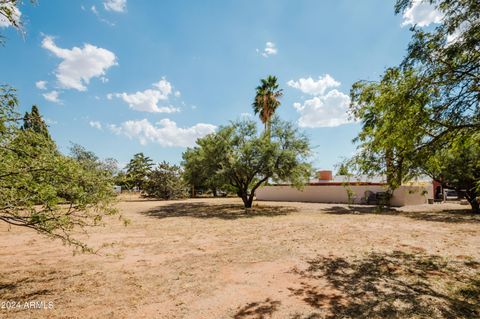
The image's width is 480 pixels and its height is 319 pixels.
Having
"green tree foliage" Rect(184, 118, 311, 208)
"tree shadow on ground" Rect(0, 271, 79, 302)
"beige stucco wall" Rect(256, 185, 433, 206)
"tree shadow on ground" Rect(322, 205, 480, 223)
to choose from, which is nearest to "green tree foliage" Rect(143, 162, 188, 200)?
"beige stucco wall" Rect(256, 185, 433, 206)

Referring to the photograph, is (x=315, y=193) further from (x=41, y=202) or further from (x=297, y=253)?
(x=41, y=202)

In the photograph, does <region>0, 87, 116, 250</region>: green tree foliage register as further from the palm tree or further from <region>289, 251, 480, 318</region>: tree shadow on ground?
the palm tree

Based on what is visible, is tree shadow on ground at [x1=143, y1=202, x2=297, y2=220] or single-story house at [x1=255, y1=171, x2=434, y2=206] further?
single-story house at [x1=255, y1=171, x2=434, y2=206]

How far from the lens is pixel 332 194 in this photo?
31.3 m

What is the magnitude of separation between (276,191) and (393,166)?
98.6ft

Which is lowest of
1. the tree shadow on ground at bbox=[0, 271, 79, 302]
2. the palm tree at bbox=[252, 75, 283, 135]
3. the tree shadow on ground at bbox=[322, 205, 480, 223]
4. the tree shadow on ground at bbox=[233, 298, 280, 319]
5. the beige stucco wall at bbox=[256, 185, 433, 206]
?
the tree shadow on ground at bbox=[0, 271, 79, 302]

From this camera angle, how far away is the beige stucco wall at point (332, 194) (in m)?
26.8

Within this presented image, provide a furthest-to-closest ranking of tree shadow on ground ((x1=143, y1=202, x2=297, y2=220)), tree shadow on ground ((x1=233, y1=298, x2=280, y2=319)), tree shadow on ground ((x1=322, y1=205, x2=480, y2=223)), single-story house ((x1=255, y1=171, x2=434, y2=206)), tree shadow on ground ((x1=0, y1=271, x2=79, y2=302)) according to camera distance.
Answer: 1. single-story house ((x1=255, y1=171, x2=434, y2=206))
2. tree shadow on ground ((x1=143, y1=202, x2=297, y2=220))
3. tree shadow on ground ((x1=322, y1=205, x2=480, y2=223))
4. tree shadow on ground ((x1=0, y1=271, x2=79, y2=302))
5. tree shadow on ground ((x1=233, y1=298, x2=280, y2=319))

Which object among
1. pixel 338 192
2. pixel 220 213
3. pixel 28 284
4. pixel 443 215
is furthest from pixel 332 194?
pixel 28 284

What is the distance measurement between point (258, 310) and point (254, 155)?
55.5 ft

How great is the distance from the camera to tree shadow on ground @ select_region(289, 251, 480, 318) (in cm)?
459

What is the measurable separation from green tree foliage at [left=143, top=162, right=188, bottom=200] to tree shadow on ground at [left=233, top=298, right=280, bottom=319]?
111 feet

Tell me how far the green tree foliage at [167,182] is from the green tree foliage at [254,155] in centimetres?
1711

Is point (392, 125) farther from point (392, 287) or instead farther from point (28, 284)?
point (28, 284)
